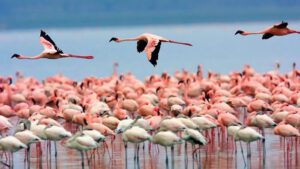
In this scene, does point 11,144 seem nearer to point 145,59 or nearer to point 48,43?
point 48,43

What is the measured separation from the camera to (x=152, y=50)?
454 inches

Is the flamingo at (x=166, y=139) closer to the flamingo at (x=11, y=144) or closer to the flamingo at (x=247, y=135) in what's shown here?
the flamingo at (x=247, y=135)

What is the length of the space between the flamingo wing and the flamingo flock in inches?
25.1

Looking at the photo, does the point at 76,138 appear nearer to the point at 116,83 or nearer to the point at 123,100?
the point at 123,100

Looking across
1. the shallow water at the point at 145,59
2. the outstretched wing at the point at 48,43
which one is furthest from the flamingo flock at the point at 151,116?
the shallow water at the point at 145,59

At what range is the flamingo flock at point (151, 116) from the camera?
35.0 ft

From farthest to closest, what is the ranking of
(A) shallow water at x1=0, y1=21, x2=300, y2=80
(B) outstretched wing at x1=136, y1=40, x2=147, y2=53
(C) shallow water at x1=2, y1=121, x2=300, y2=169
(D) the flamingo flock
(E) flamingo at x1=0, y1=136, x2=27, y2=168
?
1. (A) shallow water at x1=0, y1=21, x2=300, y2=80
2. (B) outstretched wing at x1=136, y1=40, x2=147, y2=53
3. (C) shallow water at x1=2, y1=121, x2=300, y2=169
4. (D) the flamingo flock
5. (E) flamingo at x1=0, y1=136, x2=27, y2=168

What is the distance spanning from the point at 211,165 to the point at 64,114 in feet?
7.92

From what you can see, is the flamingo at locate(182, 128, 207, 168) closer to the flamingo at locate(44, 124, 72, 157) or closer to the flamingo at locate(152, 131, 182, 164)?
the flamingo at locate(152, 131, 182, 164)

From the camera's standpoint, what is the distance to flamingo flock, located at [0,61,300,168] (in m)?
10.7

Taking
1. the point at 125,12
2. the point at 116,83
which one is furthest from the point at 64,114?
the point at 125,12

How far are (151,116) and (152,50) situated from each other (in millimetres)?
970

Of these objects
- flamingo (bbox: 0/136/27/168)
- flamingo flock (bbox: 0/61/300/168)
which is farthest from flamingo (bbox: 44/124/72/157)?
flamingo (bbox: 0/136/27/168)

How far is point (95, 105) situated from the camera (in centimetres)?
1303
